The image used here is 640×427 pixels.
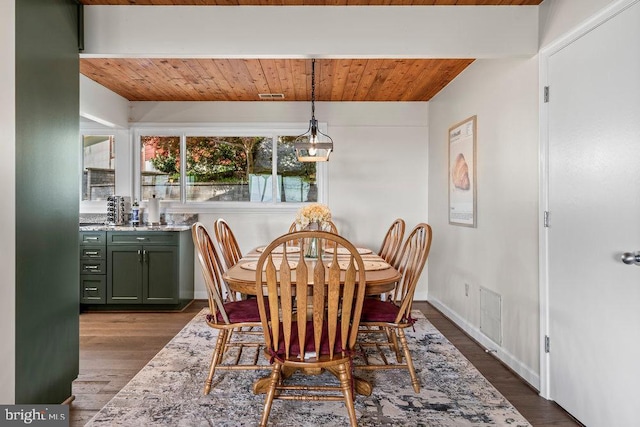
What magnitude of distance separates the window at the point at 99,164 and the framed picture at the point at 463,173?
3874 mm

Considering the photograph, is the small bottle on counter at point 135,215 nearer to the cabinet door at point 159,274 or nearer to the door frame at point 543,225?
the cabinet door at point 159,274

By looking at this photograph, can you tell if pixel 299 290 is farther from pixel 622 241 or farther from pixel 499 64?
pixel 499 64

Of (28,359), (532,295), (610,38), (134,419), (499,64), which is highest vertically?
(499,64)

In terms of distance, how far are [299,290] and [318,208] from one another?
41.7 inches

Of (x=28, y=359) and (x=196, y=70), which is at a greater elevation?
(x=196, y=70)

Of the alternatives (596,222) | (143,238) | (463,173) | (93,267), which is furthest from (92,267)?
(596,222)

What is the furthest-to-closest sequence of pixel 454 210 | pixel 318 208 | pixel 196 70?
pixel 454 210, pixel 196 70, pixel 318 208

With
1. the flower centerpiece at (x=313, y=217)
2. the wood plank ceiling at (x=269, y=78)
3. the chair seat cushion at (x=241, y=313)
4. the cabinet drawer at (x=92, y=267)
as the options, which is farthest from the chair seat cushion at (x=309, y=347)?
the cabinet drawer at (x=92, y=267)

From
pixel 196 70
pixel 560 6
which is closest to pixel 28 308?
pixel 196 70

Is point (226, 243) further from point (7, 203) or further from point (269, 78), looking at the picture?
point (269, 78)

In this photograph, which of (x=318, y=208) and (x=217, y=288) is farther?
(x=318, y=208)

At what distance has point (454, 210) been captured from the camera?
146 inches

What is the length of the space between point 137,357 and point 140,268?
55.0 inches

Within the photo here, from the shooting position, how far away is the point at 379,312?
7.72 feet
